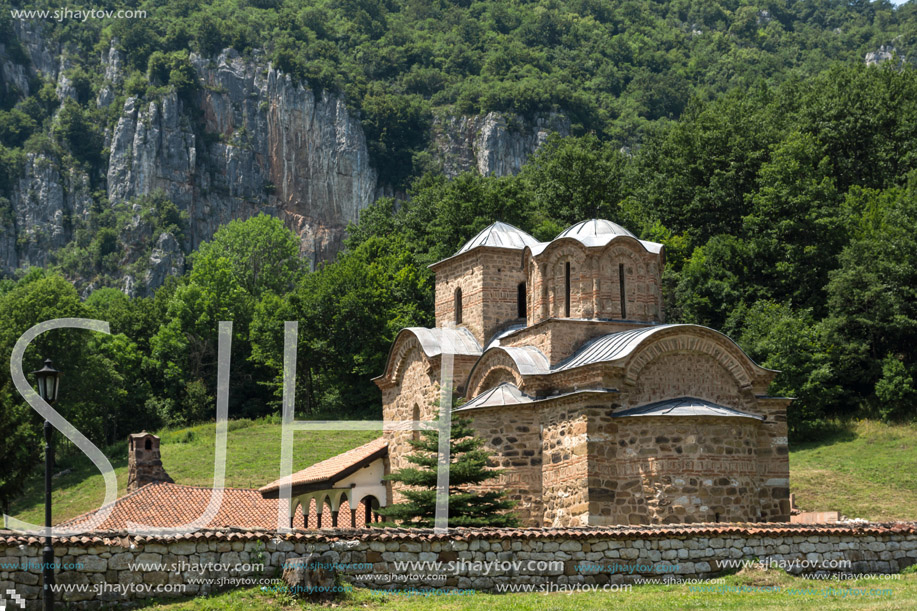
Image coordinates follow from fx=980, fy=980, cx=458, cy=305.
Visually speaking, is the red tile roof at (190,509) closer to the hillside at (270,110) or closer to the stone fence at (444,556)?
the stone fence at (444,556)

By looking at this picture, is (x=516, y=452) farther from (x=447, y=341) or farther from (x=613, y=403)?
(x=447, y=341)

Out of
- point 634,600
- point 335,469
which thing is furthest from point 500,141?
point 634,600

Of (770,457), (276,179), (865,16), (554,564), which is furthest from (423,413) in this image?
(865,16)

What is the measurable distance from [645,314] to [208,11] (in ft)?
304

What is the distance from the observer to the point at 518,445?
2097cm

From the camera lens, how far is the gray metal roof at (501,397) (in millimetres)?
21000

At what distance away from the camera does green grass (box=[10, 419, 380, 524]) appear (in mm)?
33406

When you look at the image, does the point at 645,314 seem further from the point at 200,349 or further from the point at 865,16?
the point at 865,16

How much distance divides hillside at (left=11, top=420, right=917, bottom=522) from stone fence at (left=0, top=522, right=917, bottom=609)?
10113mm

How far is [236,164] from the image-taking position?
9125cm

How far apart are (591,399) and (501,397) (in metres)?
2.34

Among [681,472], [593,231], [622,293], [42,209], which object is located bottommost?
[681,472]

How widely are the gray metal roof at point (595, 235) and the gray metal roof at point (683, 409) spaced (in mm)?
4585

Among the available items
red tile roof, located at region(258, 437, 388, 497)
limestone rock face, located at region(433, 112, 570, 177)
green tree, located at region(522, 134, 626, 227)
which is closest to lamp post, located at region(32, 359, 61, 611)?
red tile roof, located at region(258, 437, 388, 497)
